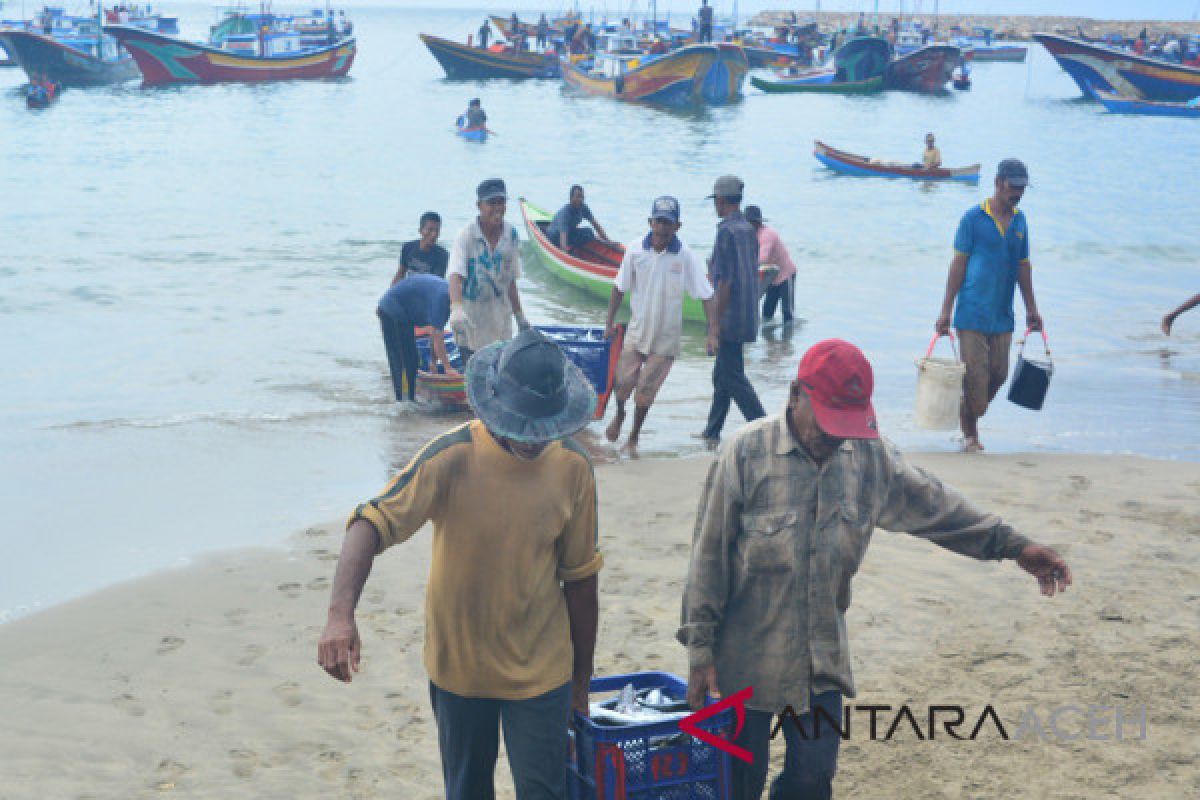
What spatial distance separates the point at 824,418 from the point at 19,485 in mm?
7392

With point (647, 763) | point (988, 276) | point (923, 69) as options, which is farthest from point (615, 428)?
point (923, 69)

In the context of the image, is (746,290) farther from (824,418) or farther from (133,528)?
(824,418)

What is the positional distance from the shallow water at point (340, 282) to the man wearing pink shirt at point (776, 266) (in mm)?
580

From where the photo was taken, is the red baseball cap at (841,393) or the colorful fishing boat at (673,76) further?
the colorful fishing boat at (673,76)

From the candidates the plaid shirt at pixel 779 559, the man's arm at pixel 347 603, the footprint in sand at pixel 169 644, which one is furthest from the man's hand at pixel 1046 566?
the footprint in sand at pixel 169 644

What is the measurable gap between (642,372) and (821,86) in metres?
60.5

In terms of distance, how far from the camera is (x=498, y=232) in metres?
8.39

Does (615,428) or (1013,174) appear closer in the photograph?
(1013,174)

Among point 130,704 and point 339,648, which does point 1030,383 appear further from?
point 339,648

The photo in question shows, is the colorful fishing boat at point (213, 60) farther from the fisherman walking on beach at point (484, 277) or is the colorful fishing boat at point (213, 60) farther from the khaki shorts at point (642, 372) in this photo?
the khaki shorts at point (642, 372)

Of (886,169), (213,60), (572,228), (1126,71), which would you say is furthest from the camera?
(213,60)

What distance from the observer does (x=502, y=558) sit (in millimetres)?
3174

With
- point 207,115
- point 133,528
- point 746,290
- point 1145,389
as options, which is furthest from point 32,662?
point 207,115

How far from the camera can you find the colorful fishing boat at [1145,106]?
2136 inches
